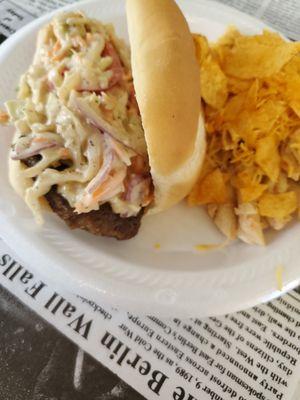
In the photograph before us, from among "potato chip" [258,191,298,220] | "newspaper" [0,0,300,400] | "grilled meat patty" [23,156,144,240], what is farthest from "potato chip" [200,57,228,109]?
"newspaper" [0,0,300,400]

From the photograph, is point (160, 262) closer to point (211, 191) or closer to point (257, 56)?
point (211, 191)

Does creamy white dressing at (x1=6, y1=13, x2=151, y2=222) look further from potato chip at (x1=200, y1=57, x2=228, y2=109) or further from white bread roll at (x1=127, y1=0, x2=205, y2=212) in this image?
potato chip at (x1=200, y1=57, x2=228, y2=109)

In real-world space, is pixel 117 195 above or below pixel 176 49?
below

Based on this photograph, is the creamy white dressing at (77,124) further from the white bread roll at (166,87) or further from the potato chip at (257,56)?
the potato chip at (257,56)

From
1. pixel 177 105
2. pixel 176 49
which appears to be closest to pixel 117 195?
pixel 177 105

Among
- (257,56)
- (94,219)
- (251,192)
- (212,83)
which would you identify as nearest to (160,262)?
(94,219)

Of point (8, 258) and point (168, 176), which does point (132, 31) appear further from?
point (8, 258)
